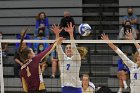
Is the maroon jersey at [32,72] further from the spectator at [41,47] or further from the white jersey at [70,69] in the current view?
the spectator at [41,47]

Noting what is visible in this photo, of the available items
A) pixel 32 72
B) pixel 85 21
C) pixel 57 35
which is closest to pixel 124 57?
pixel 57 35

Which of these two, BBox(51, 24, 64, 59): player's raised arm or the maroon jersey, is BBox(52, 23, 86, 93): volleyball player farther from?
the maroon jersey

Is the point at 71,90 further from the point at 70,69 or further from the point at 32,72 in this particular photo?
the point at 32,72

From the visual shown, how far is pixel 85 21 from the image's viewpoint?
49.6 feet

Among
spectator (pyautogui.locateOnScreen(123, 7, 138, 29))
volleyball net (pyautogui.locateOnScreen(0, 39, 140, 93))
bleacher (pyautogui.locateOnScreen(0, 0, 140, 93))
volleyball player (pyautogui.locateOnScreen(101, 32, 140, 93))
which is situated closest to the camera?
volleyball player (pyautogui.locateOnScreen(101, 32, 140, 93))

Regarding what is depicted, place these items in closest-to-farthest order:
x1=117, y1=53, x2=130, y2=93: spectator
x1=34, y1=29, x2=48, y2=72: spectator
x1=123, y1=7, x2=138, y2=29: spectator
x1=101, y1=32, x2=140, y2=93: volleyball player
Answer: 1. x1=101, y1=32, x2=140, y2=93: volleyball player
2. x1=117, y1=53, x2=130, y2=93: spectator
3. x1=34, y1=29, x2=48, y2=72: spectator
4. x1=123, y1=7, x2=138, y2=29: spectator

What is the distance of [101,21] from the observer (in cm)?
1467

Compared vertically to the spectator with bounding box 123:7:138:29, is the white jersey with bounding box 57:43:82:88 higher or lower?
lower

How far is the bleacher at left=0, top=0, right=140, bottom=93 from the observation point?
517 inches

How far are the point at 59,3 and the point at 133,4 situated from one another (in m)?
2.32

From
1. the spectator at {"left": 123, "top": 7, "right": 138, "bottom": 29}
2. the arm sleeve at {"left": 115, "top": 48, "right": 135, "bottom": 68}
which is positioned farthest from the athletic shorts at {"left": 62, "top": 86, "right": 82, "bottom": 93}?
the spectator at {"left": 123, "top": 7, "right": 138, "bottom": 29}

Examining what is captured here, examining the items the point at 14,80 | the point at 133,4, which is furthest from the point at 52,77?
the point at 133,4

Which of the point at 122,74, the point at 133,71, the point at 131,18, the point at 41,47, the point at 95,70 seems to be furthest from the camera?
the point at 131,18

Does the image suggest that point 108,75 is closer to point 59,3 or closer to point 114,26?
point 114,26
